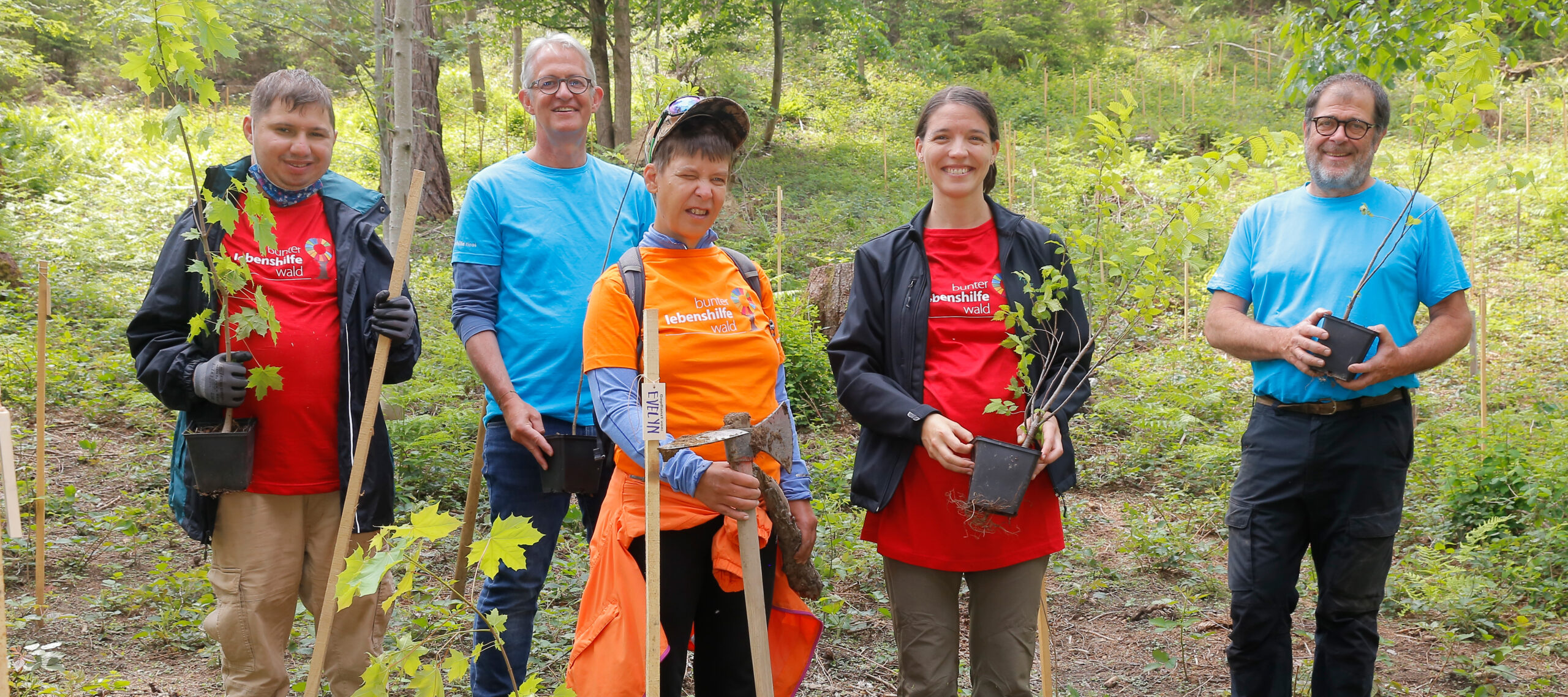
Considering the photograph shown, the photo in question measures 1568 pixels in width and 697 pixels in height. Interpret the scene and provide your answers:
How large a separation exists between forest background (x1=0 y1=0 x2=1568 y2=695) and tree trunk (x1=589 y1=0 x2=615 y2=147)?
4.5 inches

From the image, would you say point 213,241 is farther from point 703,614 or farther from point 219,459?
point 703,614

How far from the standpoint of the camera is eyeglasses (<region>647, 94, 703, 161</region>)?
7.86 ft

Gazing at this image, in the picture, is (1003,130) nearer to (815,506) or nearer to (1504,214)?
(1504,214)

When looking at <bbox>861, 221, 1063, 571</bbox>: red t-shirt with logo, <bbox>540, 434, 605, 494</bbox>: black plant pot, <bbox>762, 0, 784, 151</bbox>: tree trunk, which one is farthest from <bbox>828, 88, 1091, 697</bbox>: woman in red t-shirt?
<bbox>762, 0, 784, 151</bbox>: tree trunk

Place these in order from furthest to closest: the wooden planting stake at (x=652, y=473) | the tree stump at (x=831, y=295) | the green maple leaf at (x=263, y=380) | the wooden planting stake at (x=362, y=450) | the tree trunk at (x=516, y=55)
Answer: the tree trunk at (x=516, y=55), the tree stump at (x=831, y=295), the green maple leaf at (x=263, y=380), the wooden planting stake at (x=362, y=450), the wooden planting stake at (x=652, y=473)

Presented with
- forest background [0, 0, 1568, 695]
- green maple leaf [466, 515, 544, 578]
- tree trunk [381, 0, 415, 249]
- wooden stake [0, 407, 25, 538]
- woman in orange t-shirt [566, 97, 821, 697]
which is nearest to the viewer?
wooden stake [0, 407, 25, 538]

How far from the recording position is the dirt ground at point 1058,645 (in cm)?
374

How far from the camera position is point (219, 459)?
2.42 m

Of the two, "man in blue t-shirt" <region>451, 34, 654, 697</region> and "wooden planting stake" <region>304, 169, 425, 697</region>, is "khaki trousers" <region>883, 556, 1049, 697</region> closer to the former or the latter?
"man in blue t-shirt" <region>451, 34, 654, 697</region>

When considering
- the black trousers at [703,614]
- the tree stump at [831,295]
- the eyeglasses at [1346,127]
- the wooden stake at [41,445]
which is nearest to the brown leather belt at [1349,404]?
the eyeglasses at [1346,127]

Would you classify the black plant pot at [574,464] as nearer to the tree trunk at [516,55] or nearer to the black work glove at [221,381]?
the black work glove at [221,381]

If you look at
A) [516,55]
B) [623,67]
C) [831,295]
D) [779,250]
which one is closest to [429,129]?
[623,67]

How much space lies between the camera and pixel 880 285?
2.69 metres

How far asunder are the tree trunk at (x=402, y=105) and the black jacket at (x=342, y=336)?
1.75 m
